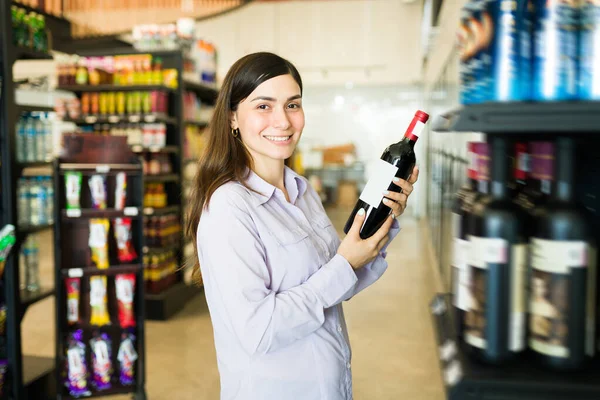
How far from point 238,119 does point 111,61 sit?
4.56m

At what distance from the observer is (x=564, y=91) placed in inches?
42.3

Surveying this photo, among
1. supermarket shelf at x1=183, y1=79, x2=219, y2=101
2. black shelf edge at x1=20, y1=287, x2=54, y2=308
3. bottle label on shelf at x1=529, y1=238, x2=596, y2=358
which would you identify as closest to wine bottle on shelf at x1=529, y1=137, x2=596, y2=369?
bottle label on shelf at x1=529, y1=238, x2=596, y2=358

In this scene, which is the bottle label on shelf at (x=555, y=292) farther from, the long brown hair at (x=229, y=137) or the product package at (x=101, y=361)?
the product package at (x=101, y=361)

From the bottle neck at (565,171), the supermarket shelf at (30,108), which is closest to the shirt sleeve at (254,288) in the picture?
the bottle neck at (565,171)

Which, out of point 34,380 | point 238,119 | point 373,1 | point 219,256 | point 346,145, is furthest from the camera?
point 346,145

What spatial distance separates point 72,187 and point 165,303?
2343mm

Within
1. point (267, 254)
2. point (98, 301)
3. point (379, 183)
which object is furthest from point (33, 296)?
point (379, 183)

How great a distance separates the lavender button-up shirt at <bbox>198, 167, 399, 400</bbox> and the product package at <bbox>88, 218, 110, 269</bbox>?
2028 millimetres

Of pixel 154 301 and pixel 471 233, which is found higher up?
pixel 471 233

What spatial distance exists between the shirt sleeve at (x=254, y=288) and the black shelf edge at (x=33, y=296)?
2.31 m

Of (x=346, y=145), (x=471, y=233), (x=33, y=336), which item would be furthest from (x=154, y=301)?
(x=346, y=145)

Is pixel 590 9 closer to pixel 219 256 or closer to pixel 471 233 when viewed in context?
pixel 471 233

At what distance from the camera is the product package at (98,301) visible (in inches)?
140

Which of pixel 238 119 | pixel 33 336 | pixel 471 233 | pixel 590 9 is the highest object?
pixel 590 9
